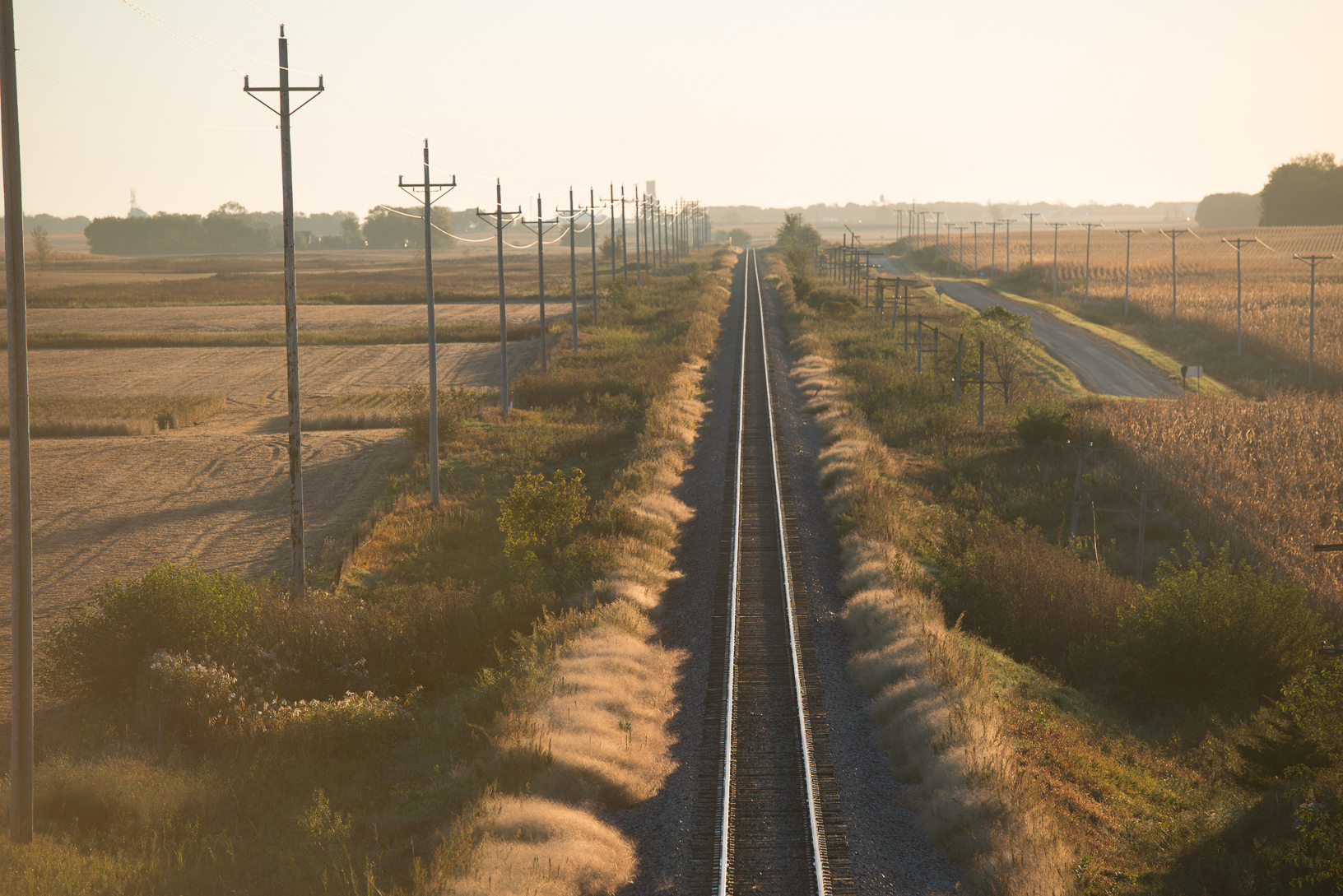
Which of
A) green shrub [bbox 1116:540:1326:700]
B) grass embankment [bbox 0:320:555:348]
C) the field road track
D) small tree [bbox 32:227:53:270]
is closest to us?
green shrub [bbox 1116:540:1326:700]

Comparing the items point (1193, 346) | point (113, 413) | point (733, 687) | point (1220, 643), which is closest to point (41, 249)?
point (113, 413)

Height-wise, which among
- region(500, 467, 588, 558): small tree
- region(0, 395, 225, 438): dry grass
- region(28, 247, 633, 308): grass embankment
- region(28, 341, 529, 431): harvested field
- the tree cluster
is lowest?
region(500, 467, 588, 558): small tree

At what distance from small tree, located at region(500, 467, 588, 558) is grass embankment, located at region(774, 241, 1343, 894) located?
681cm

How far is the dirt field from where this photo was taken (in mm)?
79312

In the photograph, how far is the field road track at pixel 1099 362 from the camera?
56.7 meters

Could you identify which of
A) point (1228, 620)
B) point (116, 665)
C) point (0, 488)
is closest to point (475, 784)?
point (116, 665)

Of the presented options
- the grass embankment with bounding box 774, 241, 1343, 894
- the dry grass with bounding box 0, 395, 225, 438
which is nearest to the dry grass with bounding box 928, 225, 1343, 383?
the grass embankment with bounding box 774, 241, 1343, 894

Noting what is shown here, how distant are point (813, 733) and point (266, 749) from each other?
8.13 metres

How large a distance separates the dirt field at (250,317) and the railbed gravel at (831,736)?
2225 inches

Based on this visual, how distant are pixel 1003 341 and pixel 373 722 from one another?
47.1 meters

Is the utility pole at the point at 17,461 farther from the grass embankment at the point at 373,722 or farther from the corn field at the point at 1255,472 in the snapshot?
the corn field at the point at 1255,472

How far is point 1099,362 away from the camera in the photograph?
6316 cm

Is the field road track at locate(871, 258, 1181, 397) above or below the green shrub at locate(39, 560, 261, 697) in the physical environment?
above

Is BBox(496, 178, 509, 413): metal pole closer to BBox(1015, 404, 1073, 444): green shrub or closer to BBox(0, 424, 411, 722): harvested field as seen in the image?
BBox(0, 424, 411, 722): harvested field
